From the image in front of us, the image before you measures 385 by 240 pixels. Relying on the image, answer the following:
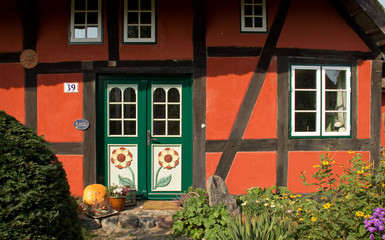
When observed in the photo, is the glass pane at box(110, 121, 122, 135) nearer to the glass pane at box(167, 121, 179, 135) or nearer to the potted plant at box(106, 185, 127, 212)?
the glass pane at box(167, 121, 179, 135)

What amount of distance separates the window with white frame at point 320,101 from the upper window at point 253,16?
0.95 m

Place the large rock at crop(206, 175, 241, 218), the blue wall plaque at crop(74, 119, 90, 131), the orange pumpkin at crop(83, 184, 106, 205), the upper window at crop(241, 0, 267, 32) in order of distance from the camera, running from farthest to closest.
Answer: the upper window at crop(241, 0, 267, 32), the blue wall plaque at crop(74, 119, 90, 131), the orange pumpkin at crop(83, 184, 106, 205), the large rock at crop(206, 175, 241, 218)

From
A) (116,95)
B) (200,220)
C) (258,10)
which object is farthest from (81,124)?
(258,10)

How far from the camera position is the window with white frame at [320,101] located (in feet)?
16.5

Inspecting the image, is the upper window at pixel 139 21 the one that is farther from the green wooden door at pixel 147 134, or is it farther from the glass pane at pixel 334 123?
the glass pane at pixel 334 123

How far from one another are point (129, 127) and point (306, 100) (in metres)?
3.16

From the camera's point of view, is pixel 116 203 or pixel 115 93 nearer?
pixel 116 203

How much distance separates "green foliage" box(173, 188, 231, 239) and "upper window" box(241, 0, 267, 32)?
3.03 m

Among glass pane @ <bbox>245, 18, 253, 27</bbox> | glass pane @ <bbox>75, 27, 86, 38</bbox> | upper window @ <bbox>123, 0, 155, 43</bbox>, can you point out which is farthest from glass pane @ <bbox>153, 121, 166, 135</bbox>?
glass pane @ <bbox>245, 18, 253, 27</bbox>

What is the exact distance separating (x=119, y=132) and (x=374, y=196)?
3872 mm

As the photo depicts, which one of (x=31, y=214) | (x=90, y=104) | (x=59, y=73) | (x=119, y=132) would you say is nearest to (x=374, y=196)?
(x=31, y=214)

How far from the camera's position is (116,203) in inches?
173

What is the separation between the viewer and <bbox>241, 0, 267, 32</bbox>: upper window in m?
5.00

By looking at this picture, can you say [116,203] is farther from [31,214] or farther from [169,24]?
[169,24]
